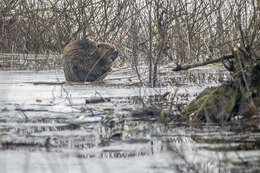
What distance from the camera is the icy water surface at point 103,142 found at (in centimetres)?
165

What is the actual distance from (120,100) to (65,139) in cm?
141

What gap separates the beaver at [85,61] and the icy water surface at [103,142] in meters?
1.98

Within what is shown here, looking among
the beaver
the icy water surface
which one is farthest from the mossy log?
the beaver

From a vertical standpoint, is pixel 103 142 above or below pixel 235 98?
below

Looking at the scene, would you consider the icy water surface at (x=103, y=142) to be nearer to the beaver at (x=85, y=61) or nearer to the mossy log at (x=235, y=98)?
the mossy log at (x=235, y=98)

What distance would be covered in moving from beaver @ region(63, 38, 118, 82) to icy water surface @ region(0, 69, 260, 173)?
198 cm

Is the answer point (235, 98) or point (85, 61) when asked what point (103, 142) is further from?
point (85, 61)

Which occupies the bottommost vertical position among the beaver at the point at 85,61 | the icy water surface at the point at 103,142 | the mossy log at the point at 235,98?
the icy water surface at the point at 103,142

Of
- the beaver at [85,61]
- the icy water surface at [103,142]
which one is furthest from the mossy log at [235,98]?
the beaver at [85,61]

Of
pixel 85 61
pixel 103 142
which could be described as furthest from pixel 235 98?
pixel 85 61

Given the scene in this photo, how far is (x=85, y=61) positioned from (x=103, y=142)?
3.41 metres

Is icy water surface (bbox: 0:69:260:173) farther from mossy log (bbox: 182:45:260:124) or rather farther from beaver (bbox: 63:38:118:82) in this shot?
beaver (bbox: 63:38:118:82)

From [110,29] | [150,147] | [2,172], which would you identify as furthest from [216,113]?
[110,29]

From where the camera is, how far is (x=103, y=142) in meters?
2.06
